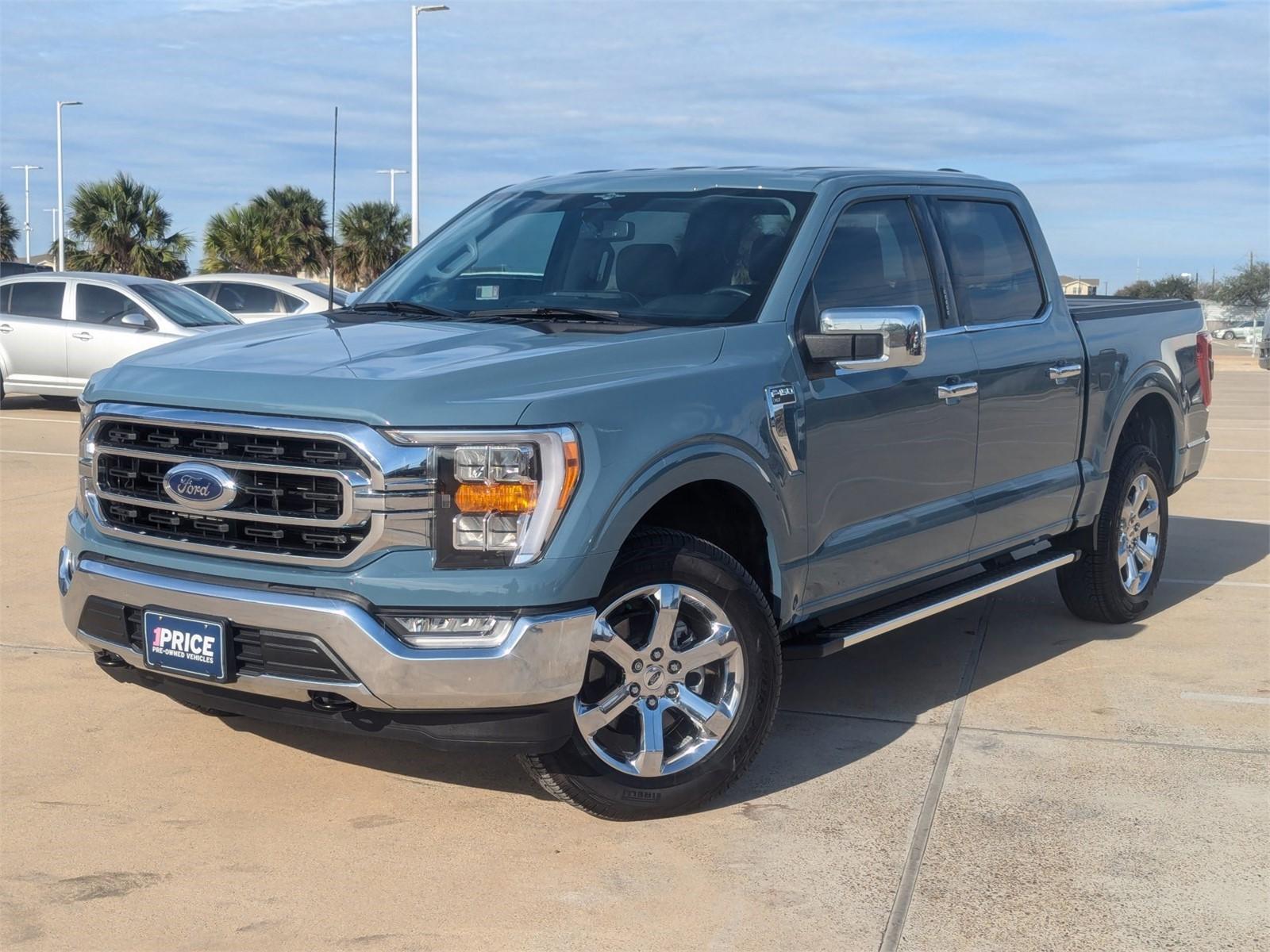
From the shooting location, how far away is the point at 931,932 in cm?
365

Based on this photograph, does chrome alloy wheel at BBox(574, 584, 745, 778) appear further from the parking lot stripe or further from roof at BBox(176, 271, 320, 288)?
roof at BBox(176, 271, 320, 288)

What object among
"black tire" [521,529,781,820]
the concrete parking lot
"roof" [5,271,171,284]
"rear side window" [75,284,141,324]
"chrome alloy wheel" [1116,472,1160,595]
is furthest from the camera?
"roof" [5,271,171,284]

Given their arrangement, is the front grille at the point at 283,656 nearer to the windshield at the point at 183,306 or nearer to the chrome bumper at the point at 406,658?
the chrome bumper at the point at 406,658

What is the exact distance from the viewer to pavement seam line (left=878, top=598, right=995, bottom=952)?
12.1 ft

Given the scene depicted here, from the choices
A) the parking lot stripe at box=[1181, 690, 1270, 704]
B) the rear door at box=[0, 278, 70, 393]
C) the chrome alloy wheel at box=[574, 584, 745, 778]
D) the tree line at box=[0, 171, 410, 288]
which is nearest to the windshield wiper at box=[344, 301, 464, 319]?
the chrome alloy wheel at box=[574, 584, 745, 778]

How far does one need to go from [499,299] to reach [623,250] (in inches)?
18.6

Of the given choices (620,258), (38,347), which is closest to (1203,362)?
(620,258)

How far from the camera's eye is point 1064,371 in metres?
6.18

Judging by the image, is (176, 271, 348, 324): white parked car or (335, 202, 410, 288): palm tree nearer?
(176, 271, 348, 324): white parked car

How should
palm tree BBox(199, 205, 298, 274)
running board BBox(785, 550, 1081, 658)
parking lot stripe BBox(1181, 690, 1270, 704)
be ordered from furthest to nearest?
palm tree BBox(199, 205, 298, 274) → parking lot stripe BBox(1181, 690, 1270, 704) → running board BBox(785, 550, 1081, 658)

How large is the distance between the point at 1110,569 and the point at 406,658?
13.3 ft

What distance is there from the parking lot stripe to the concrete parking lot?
0.01m

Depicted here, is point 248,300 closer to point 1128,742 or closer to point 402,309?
point 402,309

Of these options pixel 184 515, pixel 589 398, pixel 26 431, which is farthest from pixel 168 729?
pixel 26 431
